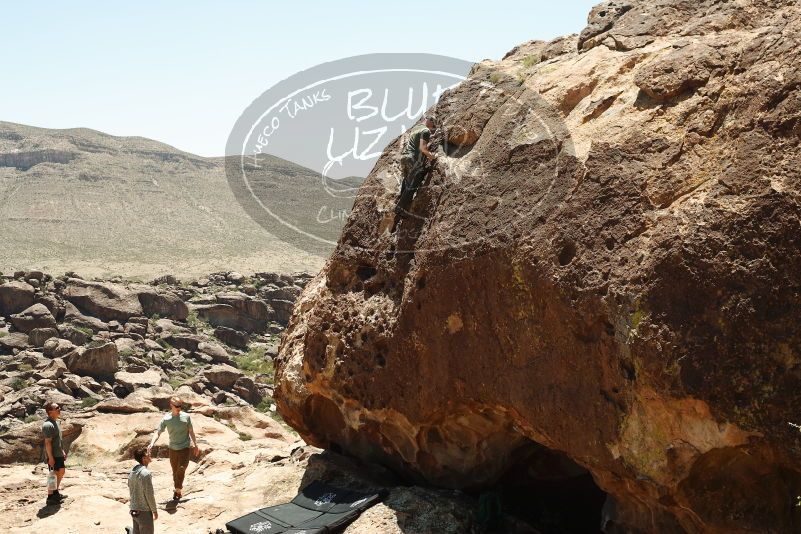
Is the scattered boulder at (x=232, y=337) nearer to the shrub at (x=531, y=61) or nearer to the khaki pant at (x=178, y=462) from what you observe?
the khaki pant at (x=178, y=462)

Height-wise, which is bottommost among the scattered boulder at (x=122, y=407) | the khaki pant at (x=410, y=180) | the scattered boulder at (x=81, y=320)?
the scattered boulder at (x=81, y=320)

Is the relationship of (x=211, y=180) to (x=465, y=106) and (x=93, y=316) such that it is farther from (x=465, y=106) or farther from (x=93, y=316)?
(x=465, y=106)

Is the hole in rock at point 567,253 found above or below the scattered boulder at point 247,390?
above

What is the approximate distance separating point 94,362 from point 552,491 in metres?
17.3

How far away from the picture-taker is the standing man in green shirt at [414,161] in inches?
338

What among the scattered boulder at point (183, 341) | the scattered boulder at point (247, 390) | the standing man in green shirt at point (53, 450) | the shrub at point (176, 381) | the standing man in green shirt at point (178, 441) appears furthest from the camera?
the scattered boulder at point (183, 341)

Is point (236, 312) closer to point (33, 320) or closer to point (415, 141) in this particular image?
point (33, 320)

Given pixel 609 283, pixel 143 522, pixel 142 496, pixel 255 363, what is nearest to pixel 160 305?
pixel 255 363

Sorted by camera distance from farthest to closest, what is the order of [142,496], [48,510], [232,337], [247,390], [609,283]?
→ [232,337] < [247,390] < [48,510] < [142,496] < [609,283]

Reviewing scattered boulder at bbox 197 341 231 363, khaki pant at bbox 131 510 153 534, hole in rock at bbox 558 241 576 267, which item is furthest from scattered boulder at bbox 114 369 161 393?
hole in rock at bbox 558 241 576 267

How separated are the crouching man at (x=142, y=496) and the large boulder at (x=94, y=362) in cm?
1596

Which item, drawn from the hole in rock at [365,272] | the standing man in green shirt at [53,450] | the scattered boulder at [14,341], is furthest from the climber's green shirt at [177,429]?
the scattered boulder at [14,341]

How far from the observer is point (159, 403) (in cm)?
1883

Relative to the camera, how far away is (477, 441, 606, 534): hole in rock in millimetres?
8375
